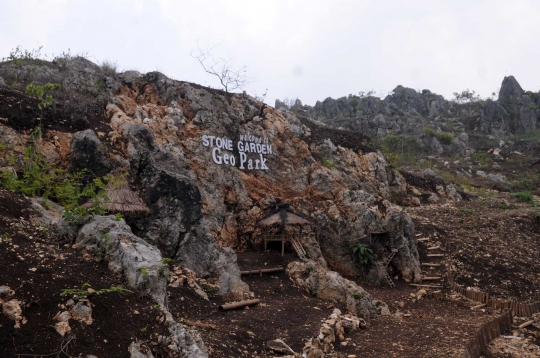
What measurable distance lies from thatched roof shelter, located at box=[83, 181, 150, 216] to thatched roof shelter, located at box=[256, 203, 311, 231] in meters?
4.45

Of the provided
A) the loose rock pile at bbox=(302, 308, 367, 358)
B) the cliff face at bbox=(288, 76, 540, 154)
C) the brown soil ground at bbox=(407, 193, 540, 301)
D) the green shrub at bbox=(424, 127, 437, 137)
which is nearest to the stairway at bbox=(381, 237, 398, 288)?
the brown soil ground at bbox=(407, 193, 540, 301)

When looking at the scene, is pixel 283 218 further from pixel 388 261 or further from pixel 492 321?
pixel 492 321

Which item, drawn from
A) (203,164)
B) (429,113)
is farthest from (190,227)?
(429,113)

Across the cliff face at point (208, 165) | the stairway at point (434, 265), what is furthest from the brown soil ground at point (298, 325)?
the stairway at point (434, 265)

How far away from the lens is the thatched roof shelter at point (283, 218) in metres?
12.3

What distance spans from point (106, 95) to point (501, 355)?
1349 centimetres

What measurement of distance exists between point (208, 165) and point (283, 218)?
326cm

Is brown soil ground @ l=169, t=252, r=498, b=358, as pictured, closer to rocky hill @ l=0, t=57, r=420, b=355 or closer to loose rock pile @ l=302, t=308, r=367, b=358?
loose rock pile @ l=302, t=308, r=367, b=358

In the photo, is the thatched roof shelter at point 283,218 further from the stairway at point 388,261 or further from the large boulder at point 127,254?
the large boulder at point 127,254

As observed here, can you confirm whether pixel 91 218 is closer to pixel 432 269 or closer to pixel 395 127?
pixel 432 269

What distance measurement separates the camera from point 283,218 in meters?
12.4

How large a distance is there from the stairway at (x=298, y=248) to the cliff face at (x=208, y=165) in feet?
1.32

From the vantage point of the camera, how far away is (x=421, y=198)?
21.2 meters

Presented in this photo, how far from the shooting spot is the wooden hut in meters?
12.4
